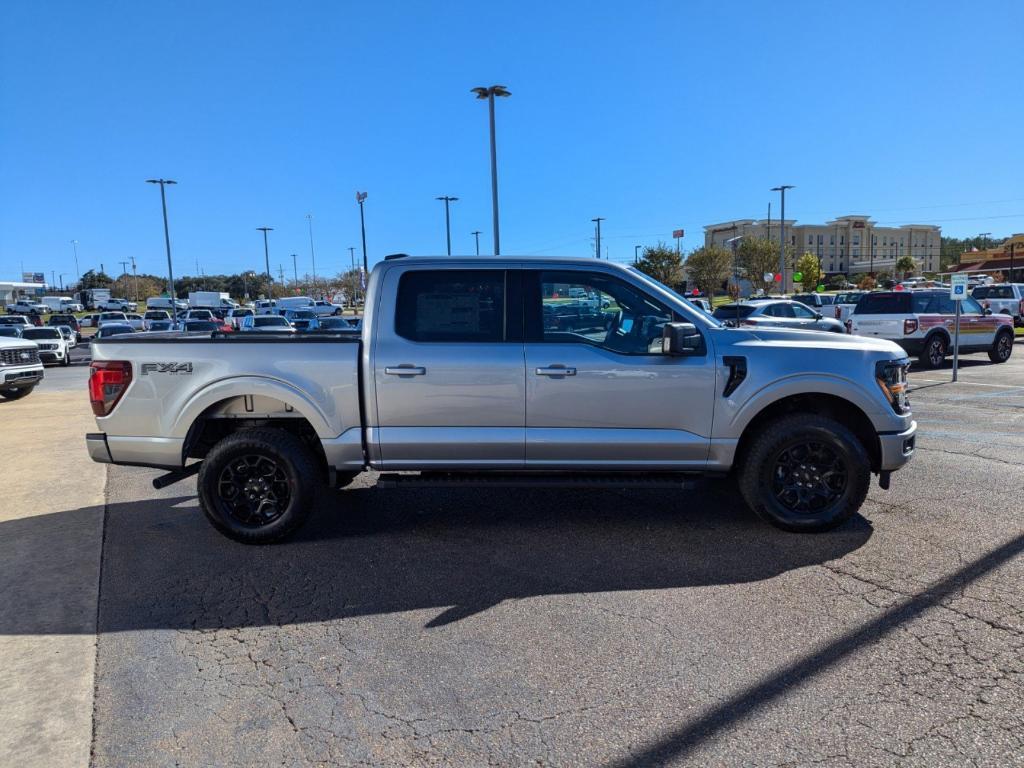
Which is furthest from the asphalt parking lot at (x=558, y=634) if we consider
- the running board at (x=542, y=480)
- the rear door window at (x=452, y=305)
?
the rear door window at (x=452, y=305)

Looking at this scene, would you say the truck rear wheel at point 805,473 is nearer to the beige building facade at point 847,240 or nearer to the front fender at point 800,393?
the front fender at point 800,393

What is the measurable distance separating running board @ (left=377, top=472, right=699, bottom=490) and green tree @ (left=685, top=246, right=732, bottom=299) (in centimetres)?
7037

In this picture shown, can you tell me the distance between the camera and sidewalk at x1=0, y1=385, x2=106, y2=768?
9.98 ft

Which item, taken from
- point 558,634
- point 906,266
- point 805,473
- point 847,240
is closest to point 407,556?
point 558,634

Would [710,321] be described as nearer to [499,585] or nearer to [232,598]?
[499,585]

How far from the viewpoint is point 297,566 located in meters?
4.77

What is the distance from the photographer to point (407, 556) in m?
4.89

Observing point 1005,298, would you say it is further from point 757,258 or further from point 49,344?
point 757,258

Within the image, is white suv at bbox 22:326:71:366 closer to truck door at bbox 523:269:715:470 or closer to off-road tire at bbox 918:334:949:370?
truck door at bbox 523:269:715:470

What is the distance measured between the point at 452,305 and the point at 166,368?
6.75ft

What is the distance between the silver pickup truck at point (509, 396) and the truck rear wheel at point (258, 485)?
12 mm

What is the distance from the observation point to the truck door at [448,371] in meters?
4.91

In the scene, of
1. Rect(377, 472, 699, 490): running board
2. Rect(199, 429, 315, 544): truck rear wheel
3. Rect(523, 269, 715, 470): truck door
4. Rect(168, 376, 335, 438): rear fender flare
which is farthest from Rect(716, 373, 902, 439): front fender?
Rect(199, 429, 315, 544): truck rear wheel

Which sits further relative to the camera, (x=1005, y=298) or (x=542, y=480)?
(x=1005, y=298)
